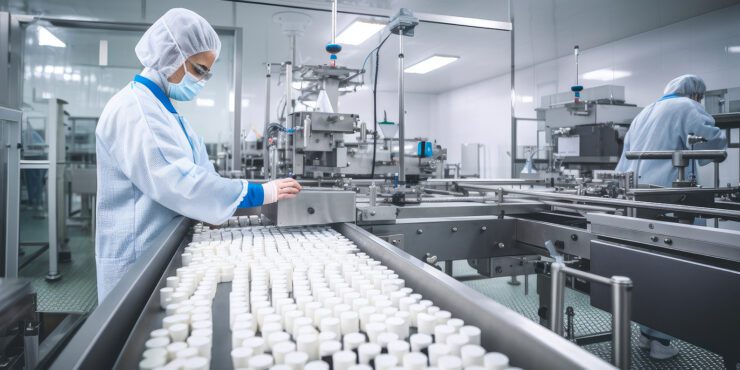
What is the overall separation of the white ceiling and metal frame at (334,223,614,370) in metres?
2.88

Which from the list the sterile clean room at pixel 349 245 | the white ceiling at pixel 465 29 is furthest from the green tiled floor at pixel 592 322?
the white ceiling at pixel 465 29

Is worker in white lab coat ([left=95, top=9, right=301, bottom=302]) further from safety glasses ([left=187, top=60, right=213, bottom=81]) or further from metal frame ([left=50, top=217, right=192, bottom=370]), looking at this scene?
metal frame ([left=50, top=217, right=192, bottom=370])

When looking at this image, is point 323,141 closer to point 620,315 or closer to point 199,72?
point 199,72

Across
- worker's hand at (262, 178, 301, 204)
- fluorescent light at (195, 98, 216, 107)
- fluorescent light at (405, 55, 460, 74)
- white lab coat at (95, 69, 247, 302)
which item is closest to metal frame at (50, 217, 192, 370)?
white lab coat at (95, 69, 247, 302)

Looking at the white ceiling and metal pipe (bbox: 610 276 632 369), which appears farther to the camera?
the white ceiling

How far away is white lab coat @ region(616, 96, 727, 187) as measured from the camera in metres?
2.47

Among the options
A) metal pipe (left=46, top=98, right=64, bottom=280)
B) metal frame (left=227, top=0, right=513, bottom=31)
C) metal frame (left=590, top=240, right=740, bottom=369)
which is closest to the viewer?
metal frame (left=590, top=240, right=740, bottom=369)

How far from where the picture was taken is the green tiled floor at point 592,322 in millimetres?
2029

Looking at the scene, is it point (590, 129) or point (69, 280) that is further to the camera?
point (590, 129)

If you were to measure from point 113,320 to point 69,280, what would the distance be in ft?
11.0

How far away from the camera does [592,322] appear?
254cm

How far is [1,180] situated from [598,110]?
4415 millimetres

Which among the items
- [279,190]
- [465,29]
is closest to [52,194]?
[279,190]

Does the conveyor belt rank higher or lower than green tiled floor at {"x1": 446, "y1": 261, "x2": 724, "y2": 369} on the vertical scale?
higher
